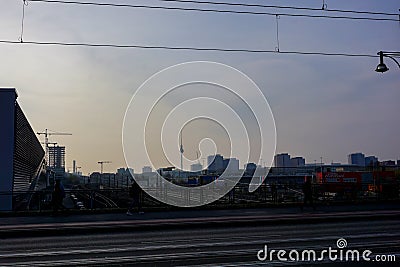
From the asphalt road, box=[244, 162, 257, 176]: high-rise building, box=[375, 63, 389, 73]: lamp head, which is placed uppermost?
box=[375, 63, 389, 73]: lamp head

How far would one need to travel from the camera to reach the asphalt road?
457 inches

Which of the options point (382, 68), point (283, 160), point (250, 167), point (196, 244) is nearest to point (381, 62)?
point (382, 68)

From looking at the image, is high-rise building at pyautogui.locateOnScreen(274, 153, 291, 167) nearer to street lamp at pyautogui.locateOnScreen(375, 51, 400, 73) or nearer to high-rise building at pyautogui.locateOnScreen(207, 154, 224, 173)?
high-rise building at pyautogui.locateOnScreen(207, 154, 224, 173)

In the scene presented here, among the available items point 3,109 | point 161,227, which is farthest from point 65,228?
point 3,109

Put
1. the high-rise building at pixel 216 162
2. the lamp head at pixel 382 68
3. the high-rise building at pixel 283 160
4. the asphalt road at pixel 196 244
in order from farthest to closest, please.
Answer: the high-rise building at pixel 283 160 → the high-rise building at pixel 216 162 → the lamp head at pixel 382 68 → the asphalt road at pixel 196 244

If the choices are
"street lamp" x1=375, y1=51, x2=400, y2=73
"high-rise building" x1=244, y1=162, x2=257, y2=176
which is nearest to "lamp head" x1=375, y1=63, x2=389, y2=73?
"street lamp" x1=375, y1=51, x2=400, y2=73

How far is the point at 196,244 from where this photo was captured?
48.1 ft

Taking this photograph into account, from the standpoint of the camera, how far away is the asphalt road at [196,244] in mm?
11609

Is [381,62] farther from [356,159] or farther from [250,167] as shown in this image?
[356,159]

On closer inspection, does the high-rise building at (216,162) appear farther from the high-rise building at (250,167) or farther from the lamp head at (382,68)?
the lamp head at (382,68)

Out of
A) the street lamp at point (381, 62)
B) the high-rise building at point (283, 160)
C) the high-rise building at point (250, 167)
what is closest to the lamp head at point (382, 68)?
the street lamp at point (381, 62)

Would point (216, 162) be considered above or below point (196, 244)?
above

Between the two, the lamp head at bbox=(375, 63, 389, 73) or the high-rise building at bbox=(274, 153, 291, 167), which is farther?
the high-rise building at bbox=(274, 153, 291, 167)

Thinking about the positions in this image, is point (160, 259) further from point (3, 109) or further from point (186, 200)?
point (3, 109)
